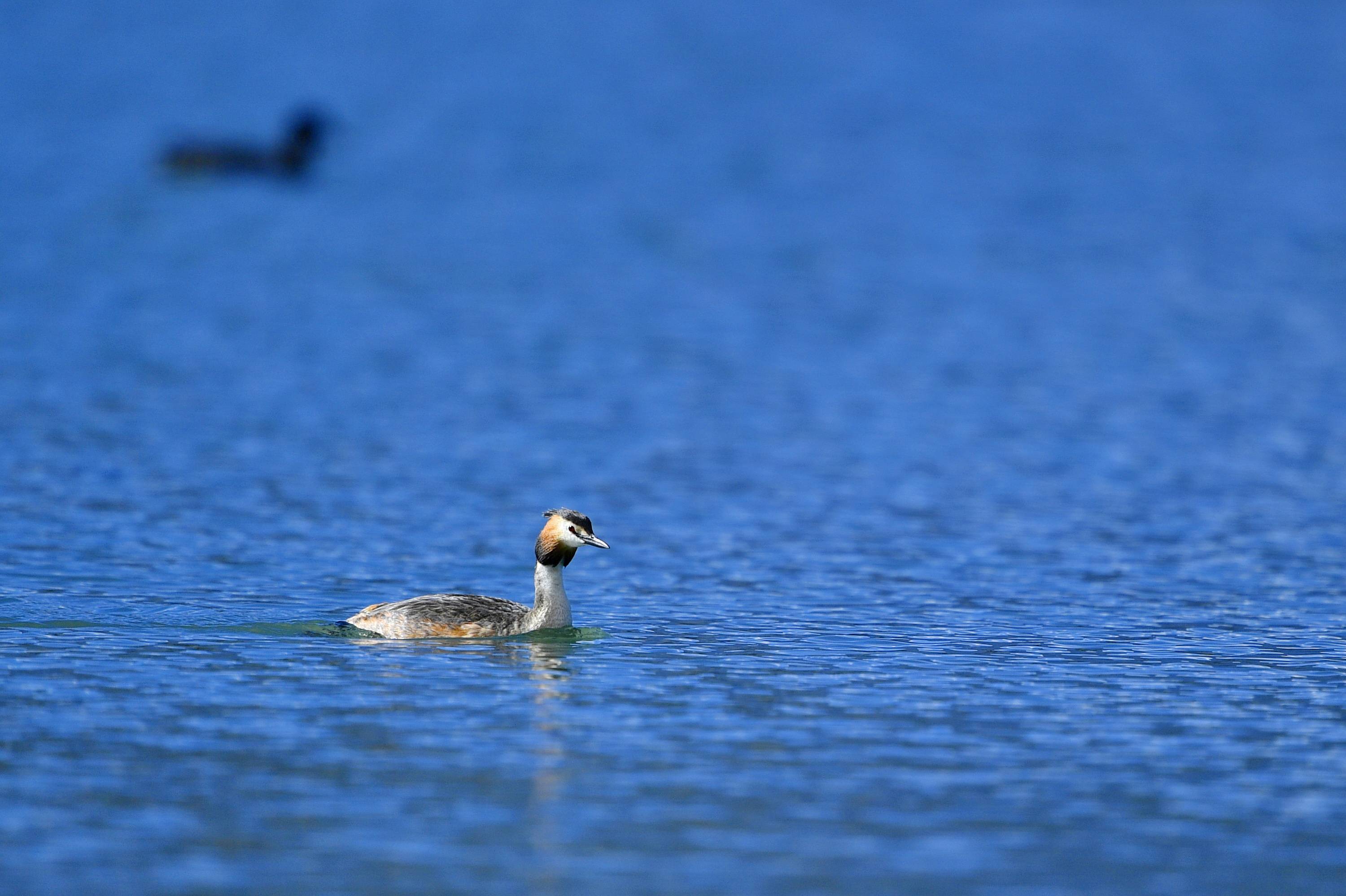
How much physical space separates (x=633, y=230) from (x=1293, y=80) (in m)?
37.9

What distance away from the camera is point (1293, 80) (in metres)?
89.1

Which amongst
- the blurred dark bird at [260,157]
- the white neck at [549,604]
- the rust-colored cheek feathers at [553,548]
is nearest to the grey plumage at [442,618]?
the white neck at [549,604]

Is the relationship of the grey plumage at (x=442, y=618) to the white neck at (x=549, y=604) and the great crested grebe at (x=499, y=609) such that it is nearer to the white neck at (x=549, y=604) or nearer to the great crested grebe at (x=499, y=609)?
the great crested grebe at (x=499, y=609)

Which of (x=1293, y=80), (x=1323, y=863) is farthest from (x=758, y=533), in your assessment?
(x=1293, y=80)

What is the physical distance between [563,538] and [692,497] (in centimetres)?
965

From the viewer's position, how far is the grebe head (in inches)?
758

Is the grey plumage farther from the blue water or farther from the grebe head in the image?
the grebe head

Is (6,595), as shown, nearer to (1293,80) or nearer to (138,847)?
(138,847)

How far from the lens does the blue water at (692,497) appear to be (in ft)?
42.9

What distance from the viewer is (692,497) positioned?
95.0 feet

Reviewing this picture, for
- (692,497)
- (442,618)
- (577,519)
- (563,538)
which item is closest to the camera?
(442,618)

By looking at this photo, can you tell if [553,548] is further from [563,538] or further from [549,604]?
[549,604]

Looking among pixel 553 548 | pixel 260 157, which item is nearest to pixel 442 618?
pixel 553 548

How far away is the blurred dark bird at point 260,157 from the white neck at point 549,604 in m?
49.1
